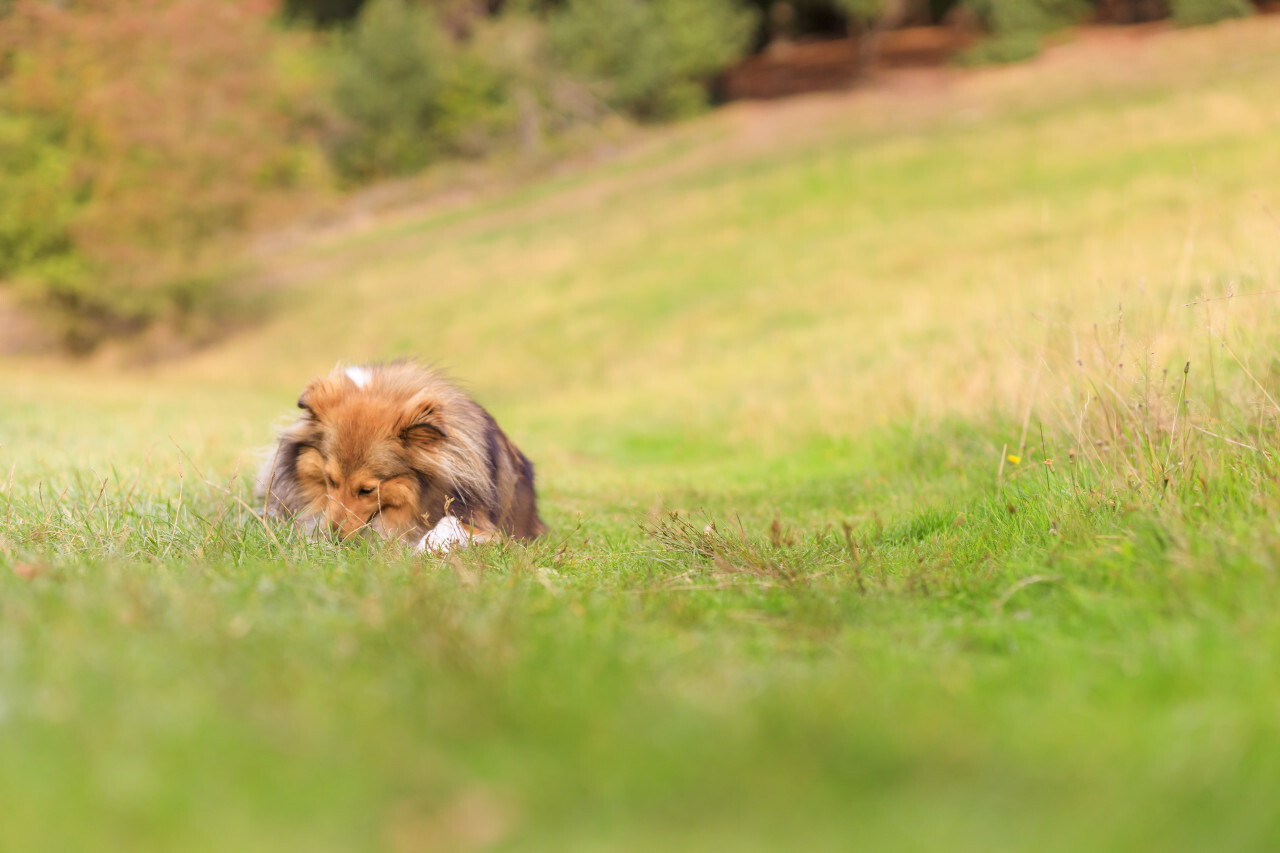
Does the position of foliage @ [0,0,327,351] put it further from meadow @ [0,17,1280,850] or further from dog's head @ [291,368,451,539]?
dog's head @ [291,368,451,539]

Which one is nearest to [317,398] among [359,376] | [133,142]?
[359,376]

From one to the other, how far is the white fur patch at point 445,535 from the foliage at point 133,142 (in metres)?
25.8

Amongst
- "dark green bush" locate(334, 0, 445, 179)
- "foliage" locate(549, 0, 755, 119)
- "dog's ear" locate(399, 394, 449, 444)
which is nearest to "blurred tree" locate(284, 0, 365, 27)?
"dark green bush" locate(334, 0, 445, 179)

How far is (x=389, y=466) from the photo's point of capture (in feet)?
17.6

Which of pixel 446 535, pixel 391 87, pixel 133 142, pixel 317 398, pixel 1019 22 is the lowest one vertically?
pixel 446 535

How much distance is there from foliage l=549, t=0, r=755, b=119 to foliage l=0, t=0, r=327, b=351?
20596 mm

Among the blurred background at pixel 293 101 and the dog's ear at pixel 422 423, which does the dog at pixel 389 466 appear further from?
the blurred background at pixel 293 101

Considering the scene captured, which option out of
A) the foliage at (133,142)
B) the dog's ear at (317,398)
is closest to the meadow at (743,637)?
the dog's ear at (317,398)

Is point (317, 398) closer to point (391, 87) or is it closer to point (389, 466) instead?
point (389, 466)

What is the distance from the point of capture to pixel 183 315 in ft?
102

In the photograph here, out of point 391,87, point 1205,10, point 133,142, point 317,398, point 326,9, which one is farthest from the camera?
point 326,9

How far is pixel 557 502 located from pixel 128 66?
25607mm

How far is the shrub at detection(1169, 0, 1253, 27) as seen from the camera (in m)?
28.5

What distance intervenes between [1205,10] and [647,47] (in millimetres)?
24519
